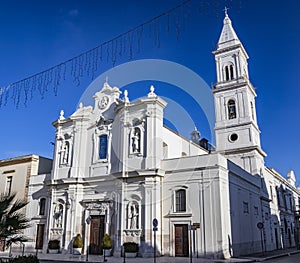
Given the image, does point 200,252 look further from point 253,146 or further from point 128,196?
point 253,146

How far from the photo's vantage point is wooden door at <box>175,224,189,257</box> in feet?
71.8

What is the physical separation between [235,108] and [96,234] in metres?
20.9

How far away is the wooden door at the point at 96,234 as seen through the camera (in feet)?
83.5

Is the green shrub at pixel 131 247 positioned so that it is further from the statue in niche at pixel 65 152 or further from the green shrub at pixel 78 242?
the statue in niche at pixel 65 152

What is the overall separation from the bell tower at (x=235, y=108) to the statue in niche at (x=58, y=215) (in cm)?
1831

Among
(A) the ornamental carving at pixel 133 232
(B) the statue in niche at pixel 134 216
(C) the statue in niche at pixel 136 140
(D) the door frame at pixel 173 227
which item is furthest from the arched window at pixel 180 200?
(C) the statue in niche at pixel 136 140

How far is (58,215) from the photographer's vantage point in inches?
1115

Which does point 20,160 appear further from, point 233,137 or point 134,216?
point 233,137

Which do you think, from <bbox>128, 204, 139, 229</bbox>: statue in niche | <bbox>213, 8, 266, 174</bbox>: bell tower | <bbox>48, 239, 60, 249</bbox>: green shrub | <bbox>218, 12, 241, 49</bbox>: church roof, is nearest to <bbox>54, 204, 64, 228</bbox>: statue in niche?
<bbox>48, 239, 60, 249</bbox>: green shrub

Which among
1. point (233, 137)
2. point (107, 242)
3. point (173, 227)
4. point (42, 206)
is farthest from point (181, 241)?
point (233, 137)

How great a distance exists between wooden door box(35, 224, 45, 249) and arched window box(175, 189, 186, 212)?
14079mm

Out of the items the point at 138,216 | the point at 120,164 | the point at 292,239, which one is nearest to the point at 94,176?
the point at 120,164

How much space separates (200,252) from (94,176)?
36.8ft

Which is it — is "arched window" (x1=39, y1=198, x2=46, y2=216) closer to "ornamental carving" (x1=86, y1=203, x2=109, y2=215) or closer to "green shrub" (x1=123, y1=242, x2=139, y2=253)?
"ornamental carving" (x1=86, y1=203, x2=109, y2=215)
